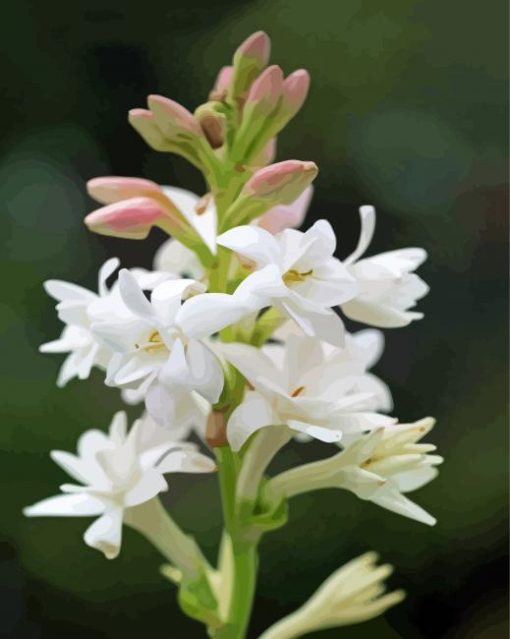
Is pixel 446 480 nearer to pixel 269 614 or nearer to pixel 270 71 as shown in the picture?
pixel 269 614

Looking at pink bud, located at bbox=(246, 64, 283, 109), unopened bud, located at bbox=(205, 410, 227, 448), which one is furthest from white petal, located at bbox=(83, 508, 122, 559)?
pink bud, located at bbox=(246, 64, 283, 109)

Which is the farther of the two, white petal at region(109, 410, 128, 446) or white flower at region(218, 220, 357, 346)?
white petal at region(109, 410, 128, 446)

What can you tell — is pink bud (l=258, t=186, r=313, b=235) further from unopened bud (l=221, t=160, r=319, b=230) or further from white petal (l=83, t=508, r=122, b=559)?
white petal (l=83, t=508, r=122, b=559)

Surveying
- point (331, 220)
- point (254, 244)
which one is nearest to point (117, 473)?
point (254, 244)

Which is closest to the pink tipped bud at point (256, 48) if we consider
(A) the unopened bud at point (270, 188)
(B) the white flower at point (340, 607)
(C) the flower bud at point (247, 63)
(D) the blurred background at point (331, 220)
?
(C) the flower bud at point (247, 63)

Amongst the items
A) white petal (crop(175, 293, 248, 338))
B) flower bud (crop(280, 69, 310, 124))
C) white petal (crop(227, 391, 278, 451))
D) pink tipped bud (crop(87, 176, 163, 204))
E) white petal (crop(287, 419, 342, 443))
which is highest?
flower bud (crop(280, 69, 310, 124))

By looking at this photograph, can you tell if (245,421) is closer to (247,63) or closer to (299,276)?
(299,276)
